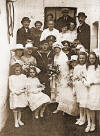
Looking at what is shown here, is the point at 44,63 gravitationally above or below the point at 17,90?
above

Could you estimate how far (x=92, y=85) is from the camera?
5.27 feet

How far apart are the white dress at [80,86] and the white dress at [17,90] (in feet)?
1.06

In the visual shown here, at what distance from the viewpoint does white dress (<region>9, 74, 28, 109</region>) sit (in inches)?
63.7

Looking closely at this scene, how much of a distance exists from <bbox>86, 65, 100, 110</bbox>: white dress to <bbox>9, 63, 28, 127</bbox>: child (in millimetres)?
398

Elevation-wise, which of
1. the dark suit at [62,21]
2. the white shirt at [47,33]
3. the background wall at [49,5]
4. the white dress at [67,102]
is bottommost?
the white dress at [67,102]

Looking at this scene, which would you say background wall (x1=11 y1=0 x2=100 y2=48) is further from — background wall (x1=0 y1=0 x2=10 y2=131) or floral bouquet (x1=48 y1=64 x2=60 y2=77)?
floral bouquet (x1=48 y1=64 x2=60 y2=77)

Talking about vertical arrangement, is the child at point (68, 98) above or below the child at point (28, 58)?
below

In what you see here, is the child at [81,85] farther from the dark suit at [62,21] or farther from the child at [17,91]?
the child at [17,91]

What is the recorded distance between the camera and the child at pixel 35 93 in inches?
63.8

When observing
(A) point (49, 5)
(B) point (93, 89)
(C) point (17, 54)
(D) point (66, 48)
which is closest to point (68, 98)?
(B) point (93, 89)

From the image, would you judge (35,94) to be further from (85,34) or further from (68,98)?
(85,34)

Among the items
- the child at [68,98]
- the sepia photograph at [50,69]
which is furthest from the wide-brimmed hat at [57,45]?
the child at [68,98]

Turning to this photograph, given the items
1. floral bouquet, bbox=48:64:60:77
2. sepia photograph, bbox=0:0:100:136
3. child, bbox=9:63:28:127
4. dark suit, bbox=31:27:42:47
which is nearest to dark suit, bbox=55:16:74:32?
sepia photograph, bbox=0:0:100:136

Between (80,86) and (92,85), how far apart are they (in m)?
0.07
